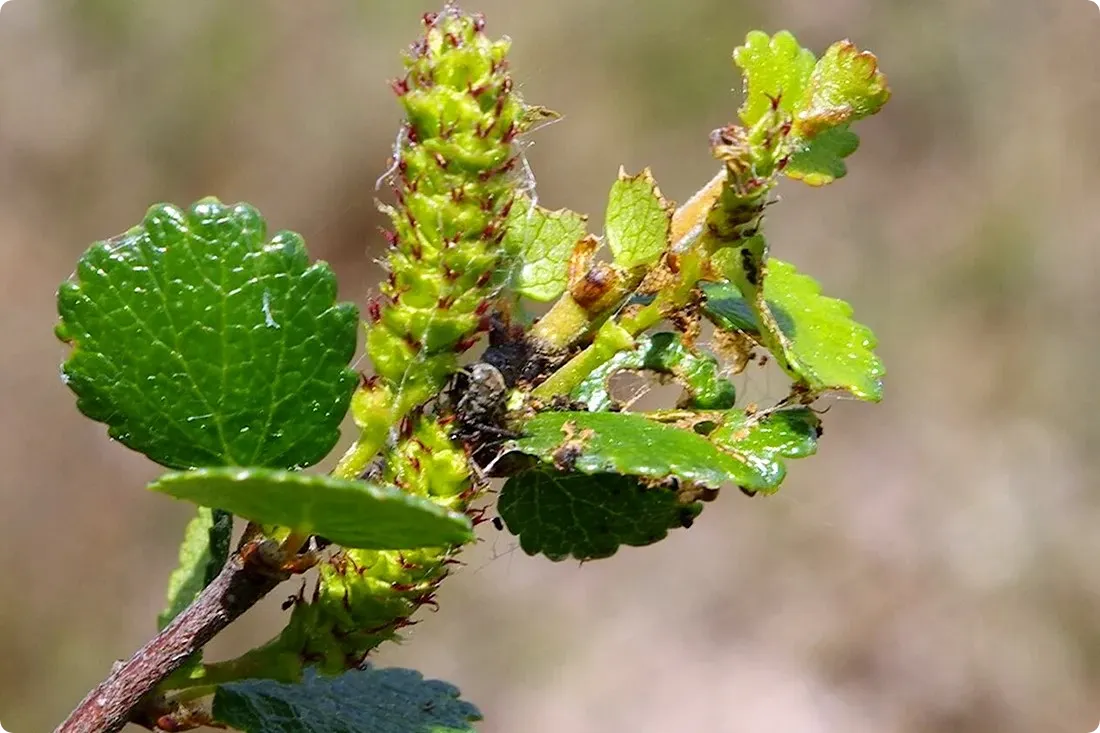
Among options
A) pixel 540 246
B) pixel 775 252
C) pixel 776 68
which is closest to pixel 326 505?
pixel 540 246

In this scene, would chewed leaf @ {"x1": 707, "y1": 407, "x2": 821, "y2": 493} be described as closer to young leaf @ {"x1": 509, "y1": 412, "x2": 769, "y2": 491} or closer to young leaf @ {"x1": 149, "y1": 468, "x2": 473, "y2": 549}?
young leaf @ {"x1": 509, "y1": 412, "x2": 769, "y2": 491}

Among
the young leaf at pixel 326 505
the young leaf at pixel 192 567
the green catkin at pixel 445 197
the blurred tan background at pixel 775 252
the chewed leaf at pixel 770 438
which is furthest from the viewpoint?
the blurred tan background at pixel 775 252

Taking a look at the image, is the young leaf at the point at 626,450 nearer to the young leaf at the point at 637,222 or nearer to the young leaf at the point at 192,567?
the young leaf at the point at 637,222

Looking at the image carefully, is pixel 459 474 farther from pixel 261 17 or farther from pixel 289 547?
pixel 261 17

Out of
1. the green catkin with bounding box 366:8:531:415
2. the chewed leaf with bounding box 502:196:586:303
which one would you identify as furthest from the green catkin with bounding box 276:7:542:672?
the chewed leaf with bounding box 502:196:586:303

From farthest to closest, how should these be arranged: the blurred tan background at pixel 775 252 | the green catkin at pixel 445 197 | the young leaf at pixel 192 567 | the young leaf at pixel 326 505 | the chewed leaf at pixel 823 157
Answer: the blurred tan background at pixel 775 252
the young leaf at pixel 192 567
the chewed leaf at pixel 823 157
the green catkin at pixel 445 197
the young leaf at pixel 326 505

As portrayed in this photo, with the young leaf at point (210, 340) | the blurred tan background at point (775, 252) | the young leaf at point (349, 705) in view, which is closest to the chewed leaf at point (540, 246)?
the young leaf at point (210, 340)

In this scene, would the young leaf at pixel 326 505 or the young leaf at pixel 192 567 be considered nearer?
the young leaf at pixel 326 505

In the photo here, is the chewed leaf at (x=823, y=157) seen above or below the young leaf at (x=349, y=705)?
above
